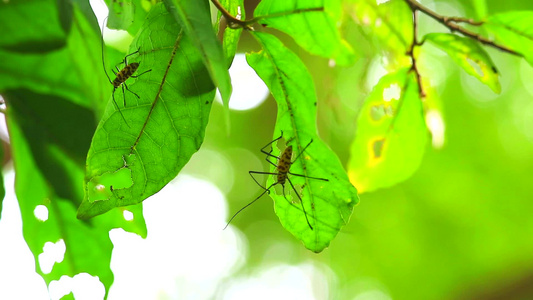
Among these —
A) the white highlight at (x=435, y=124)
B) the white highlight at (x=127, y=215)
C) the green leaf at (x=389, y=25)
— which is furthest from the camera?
the white highlight at (x=435, y=124)

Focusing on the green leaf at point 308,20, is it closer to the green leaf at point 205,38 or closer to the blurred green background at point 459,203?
the green leaf at point 205,38

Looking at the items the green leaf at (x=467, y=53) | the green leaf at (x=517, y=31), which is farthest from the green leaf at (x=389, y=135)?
the green leaf at (x=517, y=31)

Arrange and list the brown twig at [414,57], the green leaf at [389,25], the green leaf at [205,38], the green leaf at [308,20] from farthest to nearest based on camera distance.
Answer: the green leaf at [389,25]
the brown twig at [414,57]
the green leaf at [308,20]
the green leaf at [205,38]

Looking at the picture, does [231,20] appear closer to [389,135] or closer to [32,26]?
[32,26]

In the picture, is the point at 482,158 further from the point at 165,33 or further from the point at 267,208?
the point at 165,33

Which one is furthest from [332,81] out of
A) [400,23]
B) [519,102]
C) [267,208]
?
[519,102]

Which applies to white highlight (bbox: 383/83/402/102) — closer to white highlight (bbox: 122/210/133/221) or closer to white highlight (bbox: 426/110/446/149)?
white highlight (bbox: 426/110/446/149)

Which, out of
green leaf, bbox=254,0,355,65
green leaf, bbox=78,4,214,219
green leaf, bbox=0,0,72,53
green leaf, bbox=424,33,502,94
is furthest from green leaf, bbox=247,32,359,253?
green leaf, bbox=0,0,72,53
